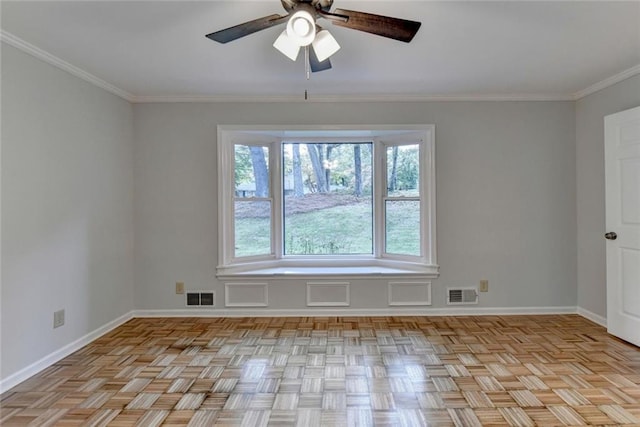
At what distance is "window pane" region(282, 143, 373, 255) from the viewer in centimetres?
443

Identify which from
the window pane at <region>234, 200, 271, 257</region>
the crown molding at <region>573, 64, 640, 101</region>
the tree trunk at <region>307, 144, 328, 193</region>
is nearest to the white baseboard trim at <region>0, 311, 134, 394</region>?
the window pane at <region>234, 200, 271, 257</region>

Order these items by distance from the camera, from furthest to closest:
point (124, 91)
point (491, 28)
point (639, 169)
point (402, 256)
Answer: point (402, 256), point (124, 91), point (639, 169), point (491, 28)

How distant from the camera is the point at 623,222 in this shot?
3242mm

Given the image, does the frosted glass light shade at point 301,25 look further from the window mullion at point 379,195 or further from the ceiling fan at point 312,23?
the window mullion at point 379,195

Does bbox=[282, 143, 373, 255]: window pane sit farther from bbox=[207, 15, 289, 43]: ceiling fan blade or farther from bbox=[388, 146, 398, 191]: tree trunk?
bbox=[207, 15, 289, 43]: ceiling fan blade

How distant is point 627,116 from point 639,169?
1.51 feet

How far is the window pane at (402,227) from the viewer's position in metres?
4.18

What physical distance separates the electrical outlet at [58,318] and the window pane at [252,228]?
1.65 meters

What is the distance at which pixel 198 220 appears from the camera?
4012mm

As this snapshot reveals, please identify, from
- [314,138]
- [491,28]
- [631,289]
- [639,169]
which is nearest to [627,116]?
[639,169]

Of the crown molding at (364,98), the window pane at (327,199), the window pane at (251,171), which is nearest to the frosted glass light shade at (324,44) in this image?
the crown molding at (364,98)

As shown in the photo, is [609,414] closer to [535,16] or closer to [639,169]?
[639,169]

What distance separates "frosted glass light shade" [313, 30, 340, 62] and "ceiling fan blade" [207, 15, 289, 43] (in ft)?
0.80

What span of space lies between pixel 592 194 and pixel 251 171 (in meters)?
3.52
